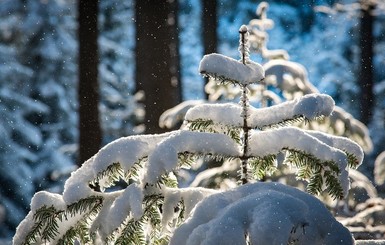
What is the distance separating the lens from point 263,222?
1278mm

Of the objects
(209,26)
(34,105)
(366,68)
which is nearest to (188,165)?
(209,26)

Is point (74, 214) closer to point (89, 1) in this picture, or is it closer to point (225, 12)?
point (89, 1)

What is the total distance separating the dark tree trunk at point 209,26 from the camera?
9.49 meters

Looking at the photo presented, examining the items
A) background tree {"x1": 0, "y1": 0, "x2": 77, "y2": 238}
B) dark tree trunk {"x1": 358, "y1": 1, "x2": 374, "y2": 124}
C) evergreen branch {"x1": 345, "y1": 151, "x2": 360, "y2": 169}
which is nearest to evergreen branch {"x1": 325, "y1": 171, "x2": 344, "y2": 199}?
evergreen branch {"x1": 345, "y1": 151, "x2": 360, "y2": 169}

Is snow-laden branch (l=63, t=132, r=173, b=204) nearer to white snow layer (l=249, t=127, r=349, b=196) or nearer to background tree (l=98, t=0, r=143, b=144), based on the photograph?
white snow layer (l=249, t=127, r=349, b=196)

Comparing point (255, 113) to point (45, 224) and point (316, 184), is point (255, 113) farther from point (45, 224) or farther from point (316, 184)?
point (45, 224)

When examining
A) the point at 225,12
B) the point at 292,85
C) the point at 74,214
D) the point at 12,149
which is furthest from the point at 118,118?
the point at 74,214

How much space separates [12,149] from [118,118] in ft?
8.31

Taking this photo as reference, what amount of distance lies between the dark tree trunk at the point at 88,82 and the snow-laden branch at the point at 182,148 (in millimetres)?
4807

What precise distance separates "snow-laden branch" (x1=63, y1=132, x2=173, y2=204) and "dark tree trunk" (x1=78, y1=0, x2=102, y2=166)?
465 cm

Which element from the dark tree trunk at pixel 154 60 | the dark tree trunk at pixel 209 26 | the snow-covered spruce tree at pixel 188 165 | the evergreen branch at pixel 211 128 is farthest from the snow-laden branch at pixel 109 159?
the dark tree trunk at pixel 209 26

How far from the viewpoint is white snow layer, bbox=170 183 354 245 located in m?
1.27

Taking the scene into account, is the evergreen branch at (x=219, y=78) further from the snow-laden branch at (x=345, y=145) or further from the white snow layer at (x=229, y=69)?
the snow-laden branch at (x=345, y=145)

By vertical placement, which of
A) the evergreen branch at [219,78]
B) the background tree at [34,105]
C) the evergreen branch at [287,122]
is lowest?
the background tree at [34,105]
